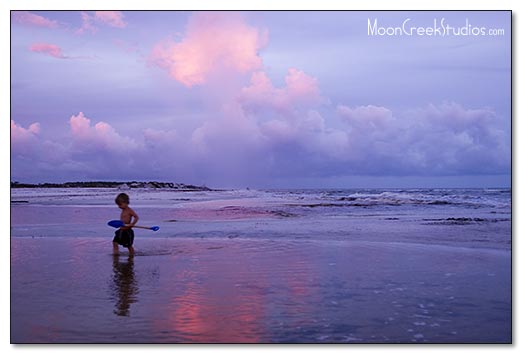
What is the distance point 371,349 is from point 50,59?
3380mm

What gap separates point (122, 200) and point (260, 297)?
210 centimetres

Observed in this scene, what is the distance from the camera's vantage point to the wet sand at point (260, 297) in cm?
415

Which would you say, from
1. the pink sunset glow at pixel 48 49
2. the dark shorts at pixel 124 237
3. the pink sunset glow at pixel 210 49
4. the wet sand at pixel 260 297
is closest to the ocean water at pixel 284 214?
the dark shorts at pixel 124 237

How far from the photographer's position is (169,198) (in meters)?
7.35

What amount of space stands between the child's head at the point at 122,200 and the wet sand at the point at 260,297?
19.5 inches

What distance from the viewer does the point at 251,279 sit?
16.8 ft

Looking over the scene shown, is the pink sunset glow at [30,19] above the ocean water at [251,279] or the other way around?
above

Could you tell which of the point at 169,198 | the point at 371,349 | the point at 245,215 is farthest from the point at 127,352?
the point at 245,215

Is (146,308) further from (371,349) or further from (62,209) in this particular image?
(62,209)

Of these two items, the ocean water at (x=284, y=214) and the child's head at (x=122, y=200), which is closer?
the child's head at (x=122, y=200)

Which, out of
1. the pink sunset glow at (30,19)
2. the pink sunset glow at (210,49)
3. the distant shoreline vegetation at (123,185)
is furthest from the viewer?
the distant shoreline vegetation at (123,185)

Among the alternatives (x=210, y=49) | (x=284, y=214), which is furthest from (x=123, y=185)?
(x=284, y=214)

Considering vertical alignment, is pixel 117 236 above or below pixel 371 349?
above

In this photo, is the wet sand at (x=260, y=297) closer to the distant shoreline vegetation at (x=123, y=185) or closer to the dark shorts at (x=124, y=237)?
the dark shorts at (x=124, y=237)
